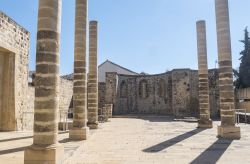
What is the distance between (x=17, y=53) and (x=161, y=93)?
19101mm

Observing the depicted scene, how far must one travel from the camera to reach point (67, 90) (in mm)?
24719

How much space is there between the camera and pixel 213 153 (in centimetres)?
812

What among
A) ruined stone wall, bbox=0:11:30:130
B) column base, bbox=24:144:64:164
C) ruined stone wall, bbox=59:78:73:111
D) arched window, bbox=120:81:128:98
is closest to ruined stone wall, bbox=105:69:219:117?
arched window, bbox=120:81:128:98

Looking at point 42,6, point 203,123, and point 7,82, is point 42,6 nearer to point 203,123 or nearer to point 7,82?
point 7,82

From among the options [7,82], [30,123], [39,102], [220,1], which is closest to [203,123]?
[220,1]

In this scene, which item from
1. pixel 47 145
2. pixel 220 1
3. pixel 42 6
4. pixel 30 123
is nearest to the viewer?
pixel 47 145

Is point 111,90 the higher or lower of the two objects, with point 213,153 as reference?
higher

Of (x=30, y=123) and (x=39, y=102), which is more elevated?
(x=39, y=102)

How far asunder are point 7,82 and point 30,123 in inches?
120

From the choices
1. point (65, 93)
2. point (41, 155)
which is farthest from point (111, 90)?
Result: point (41, 155)

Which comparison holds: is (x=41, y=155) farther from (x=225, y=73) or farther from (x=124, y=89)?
(x=124, y=89)

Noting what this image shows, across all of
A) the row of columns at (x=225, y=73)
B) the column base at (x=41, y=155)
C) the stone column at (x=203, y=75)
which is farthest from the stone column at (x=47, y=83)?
the stone column at (x=203, y=75)

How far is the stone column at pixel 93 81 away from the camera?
51.6 ft

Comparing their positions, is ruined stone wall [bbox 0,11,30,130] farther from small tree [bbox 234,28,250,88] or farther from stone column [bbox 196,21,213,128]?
small tree [bbox 234,28,250,88]
